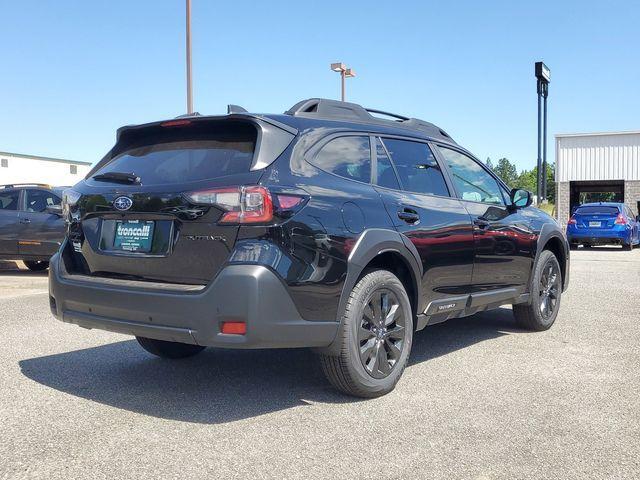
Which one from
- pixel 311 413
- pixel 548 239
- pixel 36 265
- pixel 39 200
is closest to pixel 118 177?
pixel 311 413

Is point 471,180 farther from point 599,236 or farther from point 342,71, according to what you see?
point 342,71

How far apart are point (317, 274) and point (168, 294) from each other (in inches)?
32.2

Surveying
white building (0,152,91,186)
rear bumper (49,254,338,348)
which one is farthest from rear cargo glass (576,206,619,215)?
white building (0,152,91,186)

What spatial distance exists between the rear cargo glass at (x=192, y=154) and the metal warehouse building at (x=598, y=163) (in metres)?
35.6

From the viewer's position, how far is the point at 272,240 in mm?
3383

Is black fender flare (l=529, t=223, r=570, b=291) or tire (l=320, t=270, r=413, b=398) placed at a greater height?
black fender flare (l=529, t=223, r=570, b=291)

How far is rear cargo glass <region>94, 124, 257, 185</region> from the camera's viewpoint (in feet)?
11.9

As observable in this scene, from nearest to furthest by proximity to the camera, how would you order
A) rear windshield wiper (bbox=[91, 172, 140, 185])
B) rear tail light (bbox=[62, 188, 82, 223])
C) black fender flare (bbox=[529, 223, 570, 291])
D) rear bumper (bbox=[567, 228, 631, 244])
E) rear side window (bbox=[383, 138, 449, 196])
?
rear windshield wiper (bbox=[91, 172, 140, 185]), rear tail light (bbox=[62, 188, 82, 223]), rear side window (bbox=[383, 138, 449, 196]), black fender flare (bbox=[529, 223, 570, 291]), rear bumper (bbox=[567, 228, 631, 244])

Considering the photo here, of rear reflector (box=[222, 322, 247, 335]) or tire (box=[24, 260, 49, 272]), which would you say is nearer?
rear reflector (box=[222, 322, 247, 335])

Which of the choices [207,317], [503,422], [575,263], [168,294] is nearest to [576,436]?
[503,422]

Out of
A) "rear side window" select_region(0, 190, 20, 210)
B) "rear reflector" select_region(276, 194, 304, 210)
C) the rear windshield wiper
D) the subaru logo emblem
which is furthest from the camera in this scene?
"rear side window" select_region(0, 190, 20, 210)

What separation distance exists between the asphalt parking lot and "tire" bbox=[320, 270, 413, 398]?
137 mm

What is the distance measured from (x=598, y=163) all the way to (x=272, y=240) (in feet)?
123

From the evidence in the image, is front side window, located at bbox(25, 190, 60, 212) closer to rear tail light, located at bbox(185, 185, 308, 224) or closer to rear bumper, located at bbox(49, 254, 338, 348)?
rear bumper, located at bbox(49, 254, 338, 348)
